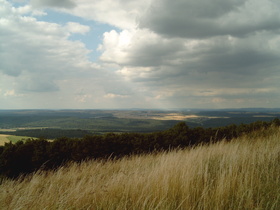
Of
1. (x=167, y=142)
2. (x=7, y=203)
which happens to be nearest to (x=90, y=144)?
(x=167, y=142)

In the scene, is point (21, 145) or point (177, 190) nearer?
point (177, 190)

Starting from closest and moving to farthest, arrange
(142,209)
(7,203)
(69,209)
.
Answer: (142,209)
(69,209)
(7,203)

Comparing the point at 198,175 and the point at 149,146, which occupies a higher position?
the point at 198,175

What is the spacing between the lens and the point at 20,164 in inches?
354

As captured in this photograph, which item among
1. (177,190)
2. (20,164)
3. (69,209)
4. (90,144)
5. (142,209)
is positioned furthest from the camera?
(90,144)

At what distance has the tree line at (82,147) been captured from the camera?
885cm

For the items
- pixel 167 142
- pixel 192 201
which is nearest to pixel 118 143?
pixel 167 142

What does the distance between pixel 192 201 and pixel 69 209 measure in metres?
1.83

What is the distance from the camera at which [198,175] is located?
11.8 ft

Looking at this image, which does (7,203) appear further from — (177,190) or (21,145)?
(21,145)

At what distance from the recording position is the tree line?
29.0ft

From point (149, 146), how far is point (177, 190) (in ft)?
29.5

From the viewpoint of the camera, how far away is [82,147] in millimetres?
10641

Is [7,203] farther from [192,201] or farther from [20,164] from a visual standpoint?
[20,164]
